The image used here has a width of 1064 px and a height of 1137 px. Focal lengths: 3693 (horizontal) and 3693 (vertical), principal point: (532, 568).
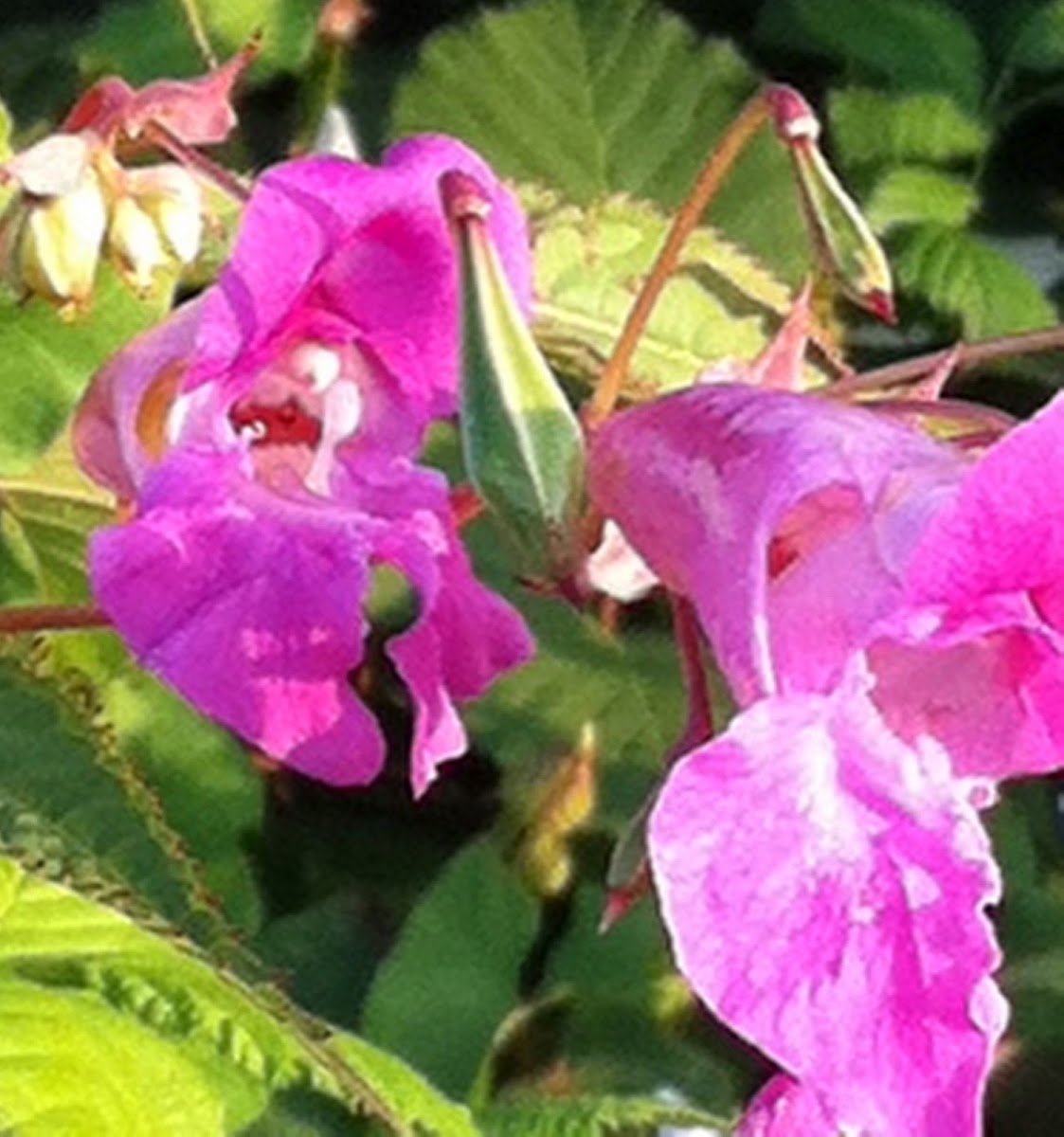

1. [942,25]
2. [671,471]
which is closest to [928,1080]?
[671,471]

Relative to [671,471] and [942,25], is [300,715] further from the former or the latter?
[942,25]

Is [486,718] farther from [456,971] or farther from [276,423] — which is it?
[276,423]

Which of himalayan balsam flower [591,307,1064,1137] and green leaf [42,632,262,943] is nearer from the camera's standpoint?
himalayan balsam flower [591,307,1064,1137]

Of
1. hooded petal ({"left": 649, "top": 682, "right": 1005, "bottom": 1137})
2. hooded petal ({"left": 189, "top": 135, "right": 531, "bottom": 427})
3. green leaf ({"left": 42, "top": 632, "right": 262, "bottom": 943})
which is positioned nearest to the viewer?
hooded petal ({"left": 649, "top": 682, "right": 1005, "bottom": 1137})

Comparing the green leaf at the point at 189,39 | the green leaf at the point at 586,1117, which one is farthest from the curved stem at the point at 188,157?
the green leaf at the point at 189,39

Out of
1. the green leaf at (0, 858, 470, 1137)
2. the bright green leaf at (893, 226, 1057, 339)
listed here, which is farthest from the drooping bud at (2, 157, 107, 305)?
the bright green leaf at (893, 226, 1057, 339)

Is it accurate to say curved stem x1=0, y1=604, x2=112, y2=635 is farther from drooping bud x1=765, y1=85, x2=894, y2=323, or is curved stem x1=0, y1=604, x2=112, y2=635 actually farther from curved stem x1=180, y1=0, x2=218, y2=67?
curved stem x1=180, y1=0, x2=218, y2=67
